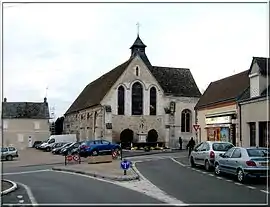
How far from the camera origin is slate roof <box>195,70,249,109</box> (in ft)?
115

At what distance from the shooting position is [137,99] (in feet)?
203

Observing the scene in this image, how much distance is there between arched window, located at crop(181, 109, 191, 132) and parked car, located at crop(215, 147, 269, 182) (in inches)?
1691

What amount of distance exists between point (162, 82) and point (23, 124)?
95.9 ft

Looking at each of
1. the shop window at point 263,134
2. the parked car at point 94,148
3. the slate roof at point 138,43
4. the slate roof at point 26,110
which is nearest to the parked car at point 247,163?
the shop window at point 263,134

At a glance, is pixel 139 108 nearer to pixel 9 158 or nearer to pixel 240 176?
pixel 9 158

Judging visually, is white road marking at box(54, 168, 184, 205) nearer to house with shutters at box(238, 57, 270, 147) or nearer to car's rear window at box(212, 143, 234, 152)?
car's rear window at box(212, 143, 234, 152)

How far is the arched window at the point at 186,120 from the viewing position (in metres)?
63.7

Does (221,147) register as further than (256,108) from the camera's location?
No

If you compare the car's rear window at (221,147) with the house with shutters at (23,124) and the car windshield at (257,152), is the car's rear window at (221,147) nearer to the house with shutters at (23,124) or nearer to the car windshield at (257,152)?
the car windshield at (257,152)

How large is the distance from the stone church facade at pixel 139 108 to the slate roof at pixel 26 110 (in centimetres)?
2062

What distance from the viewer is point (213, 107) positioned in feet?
125

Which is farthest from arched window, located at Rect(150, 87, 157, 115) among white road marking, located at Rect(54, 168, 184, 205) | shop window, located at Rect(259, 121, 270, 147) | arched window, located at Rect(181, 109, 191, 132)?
white road marking, located at Rect(54, 168, 184, 205)

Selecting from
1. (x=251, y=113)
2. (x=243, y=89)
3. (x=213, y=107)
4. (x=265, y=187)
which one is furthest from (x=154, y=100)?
(x=265, y=187)

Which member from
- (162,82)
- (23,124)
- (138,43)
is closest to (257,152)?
(162,82)
